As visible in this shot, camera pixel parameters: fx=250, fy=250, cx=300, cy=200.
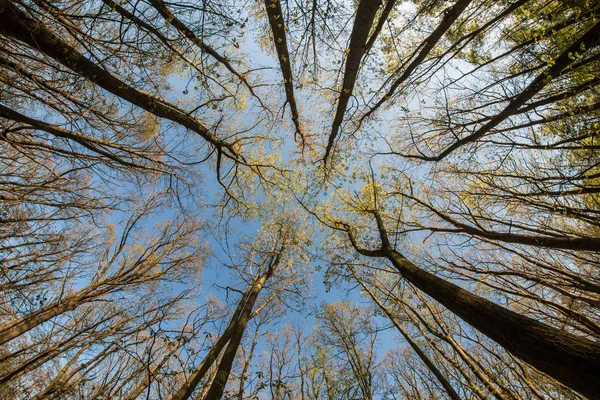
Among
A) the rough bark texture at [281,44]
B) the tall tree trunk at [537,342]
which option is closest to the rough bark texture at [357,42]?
the rough bark texture at [281,44]

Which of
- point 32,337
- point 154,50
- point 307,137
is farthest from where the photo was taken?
point 307,137

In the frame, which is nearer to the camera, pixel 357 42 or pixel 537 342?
pixel 537 342

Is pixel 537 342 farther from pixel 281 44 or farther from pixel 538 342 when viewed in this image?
pixel 281 44

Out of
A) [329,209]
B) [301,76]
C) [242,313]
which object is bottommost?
[242,313]

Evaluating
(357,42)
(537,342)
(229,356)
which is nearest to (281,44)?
(357,42)

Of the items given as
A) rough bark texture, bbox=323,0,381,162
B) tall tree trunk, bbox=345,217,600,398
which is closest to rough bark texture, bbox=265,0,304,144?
rough bark texture, bbox=323,0,381,162

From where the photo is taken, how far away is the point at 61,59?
319 centimetres

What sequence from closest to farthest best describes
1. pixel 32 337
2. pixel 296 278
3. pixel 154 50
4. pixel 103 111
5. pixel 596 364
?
pixel 596 364 < pixel 154 50 < pixel 103 111 < pixel 32 337 < pixel 296 278

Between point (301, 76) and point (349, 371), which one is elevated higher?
point (301, 76)

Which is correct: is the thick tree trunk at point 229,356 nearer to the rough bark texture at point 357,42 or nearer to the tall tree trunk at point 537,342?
the tall tree trunk at point 537,342

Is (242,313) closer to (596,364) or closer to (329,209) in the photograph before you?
(329,209)

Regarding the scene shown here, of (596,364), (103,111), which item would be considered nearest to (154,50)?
(103,111)

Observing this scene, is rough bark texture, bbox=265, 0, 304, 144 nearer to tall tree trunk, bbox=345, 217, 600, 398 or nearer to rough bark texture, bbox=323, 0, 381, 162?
rough bark texture, bbox=323, 0, 381, 162

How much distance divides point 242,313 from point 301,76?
5474mm
